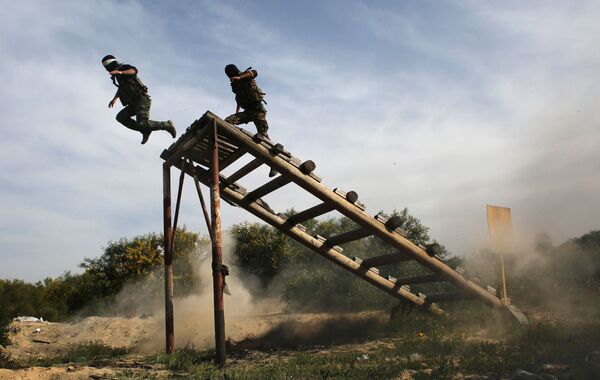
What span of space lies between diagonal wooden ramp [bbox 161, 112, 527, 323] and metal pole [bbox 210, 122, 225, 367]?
465 mm

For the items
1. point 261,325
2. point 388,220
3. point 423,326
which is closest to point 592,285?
point 423,326

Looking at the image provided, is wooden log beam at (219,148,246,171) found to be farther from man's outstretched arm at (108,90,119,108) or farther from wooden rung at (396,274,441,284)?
wooden rung at (396,274,441,284)

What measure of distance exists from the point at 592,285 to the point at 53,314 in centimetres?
2311

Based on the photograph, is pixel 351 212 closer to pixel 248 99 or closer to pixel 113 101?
pixel 248 99

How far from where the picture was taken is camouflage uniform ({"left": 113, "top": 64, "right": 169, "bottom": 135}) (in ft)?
32.6

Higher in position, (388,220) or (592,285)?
(388,220)

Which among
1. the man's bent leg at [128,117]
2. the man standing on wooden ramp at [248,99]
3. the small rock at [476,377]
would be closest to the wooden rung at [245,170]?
the man standing on wooden ramp at [248,99]

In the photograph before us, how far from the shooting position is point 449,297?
12.3 m

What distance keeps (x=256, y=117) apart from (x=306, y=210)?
214cm

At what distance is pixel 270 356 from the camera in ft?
32.8

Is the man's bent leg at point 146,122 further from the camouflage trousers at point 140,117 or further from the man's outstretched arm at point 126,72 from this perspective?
the man's outstretched arm at point 126,72

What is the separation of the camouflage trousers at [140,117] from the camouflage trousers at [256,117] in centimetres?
156

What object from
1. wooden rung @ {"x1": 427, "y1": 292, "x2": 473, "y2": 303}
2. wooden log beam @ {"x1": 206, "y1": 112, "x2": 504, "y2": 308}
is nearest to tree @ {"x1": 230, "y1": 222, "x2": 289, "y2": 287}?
wooden rung @ {"x1": 427, "y1": 292, "x2": 473, "y2": 303}

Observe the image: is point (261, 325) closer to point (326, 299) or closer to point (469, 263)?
point (326, 299)
